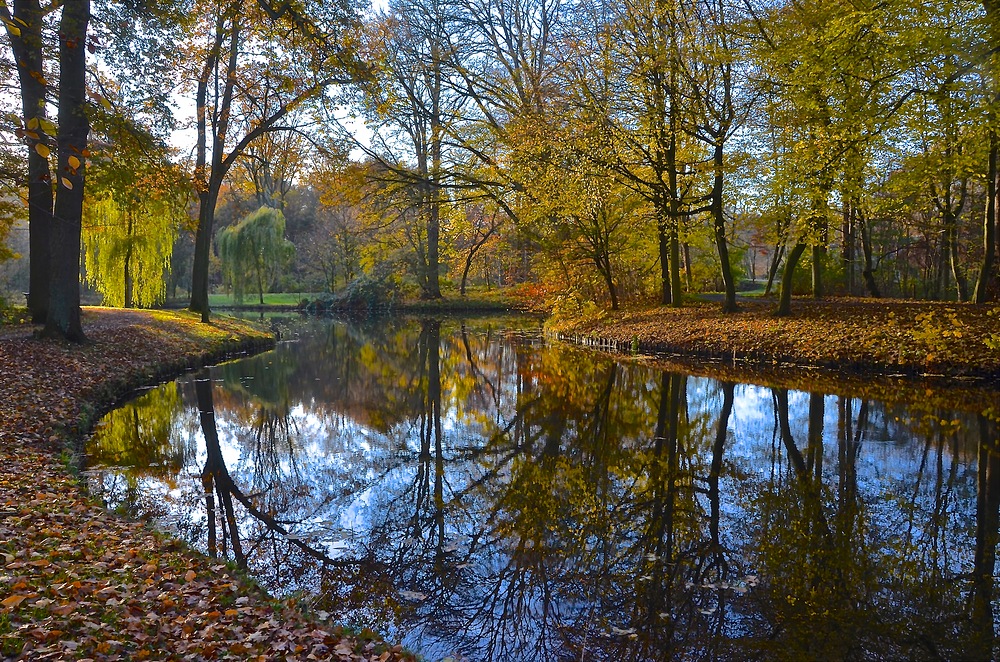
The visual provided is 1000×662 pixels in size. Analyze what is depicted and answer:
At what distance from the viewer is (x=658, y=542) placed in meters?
5.40

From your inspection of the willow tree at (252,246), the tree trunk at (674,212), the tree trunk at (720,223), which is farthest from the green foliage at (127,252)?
the tree trunk at (720,223)

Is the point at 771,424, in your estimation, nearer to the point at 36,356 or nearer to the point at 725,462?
the point at 725,462

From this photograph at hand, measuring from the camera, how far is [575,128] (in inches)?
698

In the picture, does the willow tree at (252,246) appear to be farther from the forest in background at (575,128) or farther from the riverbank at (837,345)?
the riverbank at (837,345)

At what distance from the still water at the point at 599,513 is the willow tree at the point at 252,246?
85.3 ft

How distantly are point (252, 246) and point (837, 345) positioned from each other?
30.8 meters

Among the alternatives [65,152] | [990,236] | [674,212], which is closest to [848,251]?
[990,236]

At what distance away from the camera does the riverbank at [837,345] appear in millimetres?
11812

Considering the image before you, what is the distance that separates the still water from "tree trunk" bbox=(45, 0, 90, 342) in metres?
2.37

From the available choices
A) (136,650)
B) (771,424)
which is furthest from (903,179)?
(136,650)

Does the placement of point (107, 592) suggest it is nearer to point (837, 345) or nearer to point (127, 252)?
point (837, 345)

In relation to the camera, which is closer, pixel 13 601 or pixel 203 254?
pixel 13 601

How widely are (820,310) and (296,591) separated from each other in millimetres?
14906

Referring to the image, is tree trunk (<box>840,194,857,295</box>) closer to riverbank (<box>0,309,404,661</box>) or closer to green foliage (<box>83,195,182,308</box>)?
riverbank (<box>0,309,404,661</box>)
